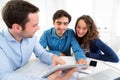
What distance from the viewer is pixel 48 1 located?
138 inches

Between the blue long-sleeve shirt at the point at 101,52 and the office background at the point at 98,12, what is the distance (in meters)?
1.46

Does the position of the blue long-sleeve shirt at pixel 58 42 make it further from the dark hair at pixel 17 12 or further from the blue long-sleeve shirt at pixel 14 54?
the dark hair at pixel 17 12

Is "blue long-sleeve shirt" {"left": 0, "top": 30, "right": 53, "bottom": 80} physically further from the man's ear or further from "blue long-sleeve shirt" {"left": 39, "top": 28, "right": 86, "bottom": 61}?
"blue long-sleeve shirt" {"left": 39, "top": 28, "right": 86, "bottom": 61}

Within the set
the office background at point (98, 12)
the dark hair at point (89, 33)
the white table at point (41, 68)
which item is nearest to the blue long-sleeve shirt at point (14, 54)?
the white table at point (41, 68)

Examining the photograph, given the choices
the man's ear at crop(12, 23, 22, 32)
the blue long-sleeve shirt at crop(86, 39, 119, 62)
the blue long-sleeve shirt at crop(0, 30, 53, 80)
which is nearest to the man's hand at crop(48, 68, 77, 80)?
the blue long-sleeve shirt at crop(0, 30, 53, 80)

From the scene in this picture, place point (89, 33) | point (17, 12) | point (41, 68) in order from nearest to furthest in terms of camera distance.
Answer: point (17, 12), point (41, 68), point (89, 33)

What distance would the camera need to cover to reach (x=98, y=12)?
3291 millimetres

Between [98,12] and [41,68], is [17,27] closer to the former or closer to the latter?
[41,68]

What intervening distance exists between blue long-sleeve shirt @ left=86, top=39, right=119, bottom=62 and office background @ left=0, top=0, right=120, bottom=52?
146 cm

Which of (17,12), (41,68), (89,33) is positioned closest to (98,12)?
(89,33)

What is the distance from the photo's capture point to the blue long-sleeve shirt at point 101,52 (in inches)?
63.2

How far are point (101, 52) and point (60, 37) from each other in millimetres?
478

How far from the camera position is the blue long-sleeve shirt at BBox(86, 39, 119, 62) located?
1604 millimetres

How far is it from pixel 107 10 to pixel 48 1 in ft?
3.94
